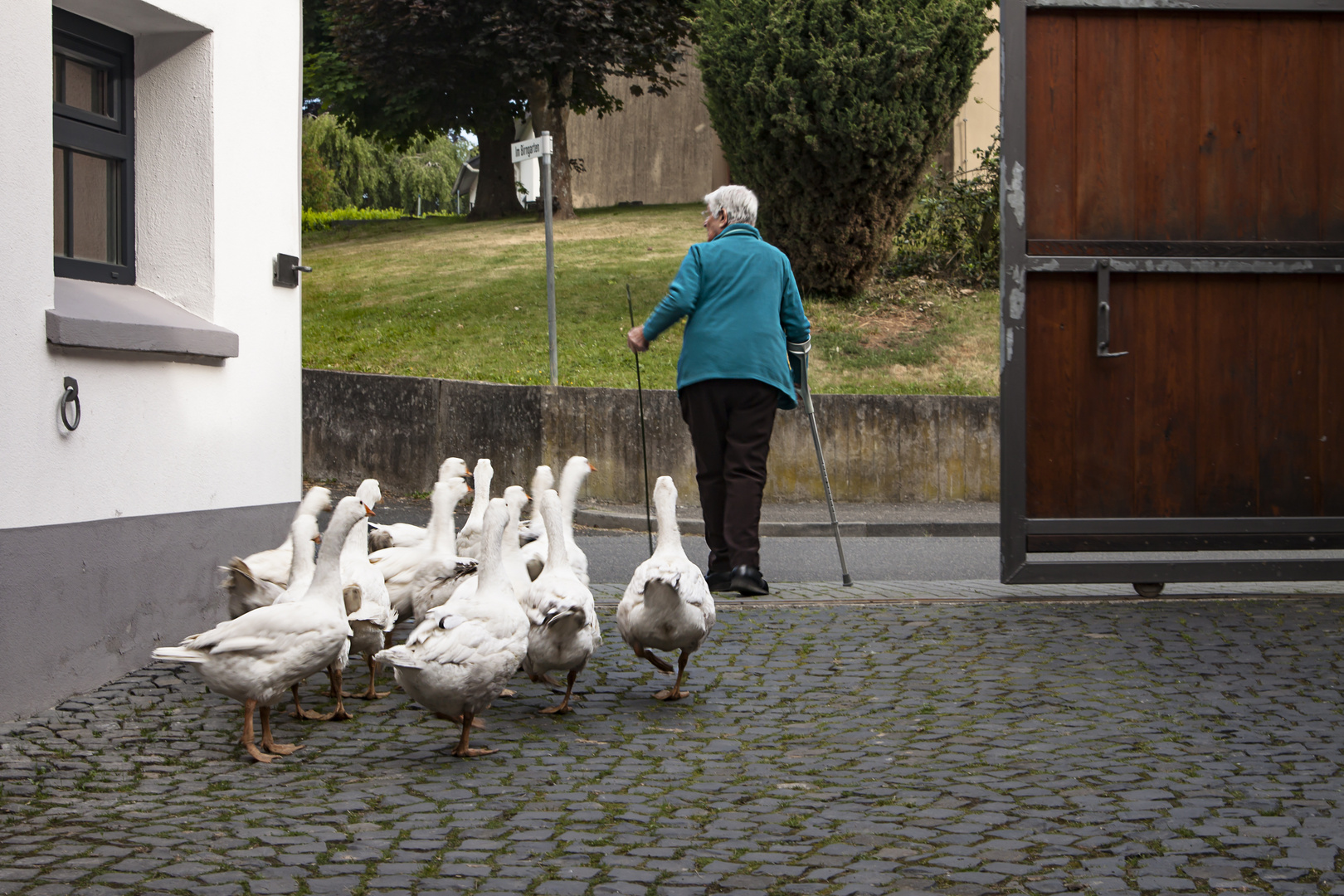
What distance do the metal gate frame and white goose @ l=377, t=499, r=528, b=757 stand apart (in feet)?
11.7

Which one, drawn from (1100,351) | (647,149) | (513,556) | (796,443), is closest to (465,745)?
(513,556)

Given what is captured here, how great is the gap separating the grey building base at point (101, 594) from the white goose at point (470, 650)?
58.6 inches

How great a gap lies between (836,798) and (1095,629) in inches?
121

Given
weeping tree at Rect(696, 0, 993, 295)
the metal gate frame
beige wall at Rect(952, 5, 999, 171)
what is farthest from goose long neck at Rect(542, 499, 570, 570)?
beige wall at Rect(952, 5, 999, 171)

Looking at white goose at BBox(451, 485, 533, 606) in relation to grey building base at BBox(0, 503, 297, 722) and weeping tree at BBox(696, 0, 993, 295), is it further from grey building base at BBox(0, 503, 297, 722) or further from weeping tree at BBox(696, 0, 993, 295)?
weeping tree at BBox(696, 0, 993, 295)

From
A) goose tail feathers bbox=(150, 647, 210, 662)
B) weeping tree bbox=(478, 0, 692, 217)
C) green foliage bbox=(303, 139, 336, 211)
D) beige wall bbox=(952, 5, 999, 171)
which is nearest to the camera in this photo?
goose tail feathers bbox=(150, 647, 210, 662)

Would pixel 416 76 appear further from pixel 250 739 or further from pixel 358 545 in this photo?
pixel 250 739

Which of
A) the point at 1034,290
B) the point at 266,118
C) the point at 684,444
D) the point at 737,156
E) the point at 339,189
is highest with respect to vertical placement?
the point at 339,189

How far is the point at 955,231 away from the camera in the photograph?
62.1 feet

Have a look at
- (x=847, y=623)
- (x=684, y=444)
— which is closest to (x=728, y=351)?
(x=847, y=623)

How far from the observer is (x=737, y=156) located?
55.8ft

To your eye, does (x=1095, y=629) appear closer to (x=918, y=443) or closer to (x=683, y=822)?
(x=683, y=822)

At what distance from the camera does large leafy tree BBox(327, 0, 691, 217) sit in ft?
85.4

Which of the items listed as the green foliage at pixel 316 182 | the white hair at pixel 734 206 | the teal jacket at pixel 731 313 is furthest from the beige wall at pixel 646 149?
the teal jacket at pixel 731 313
